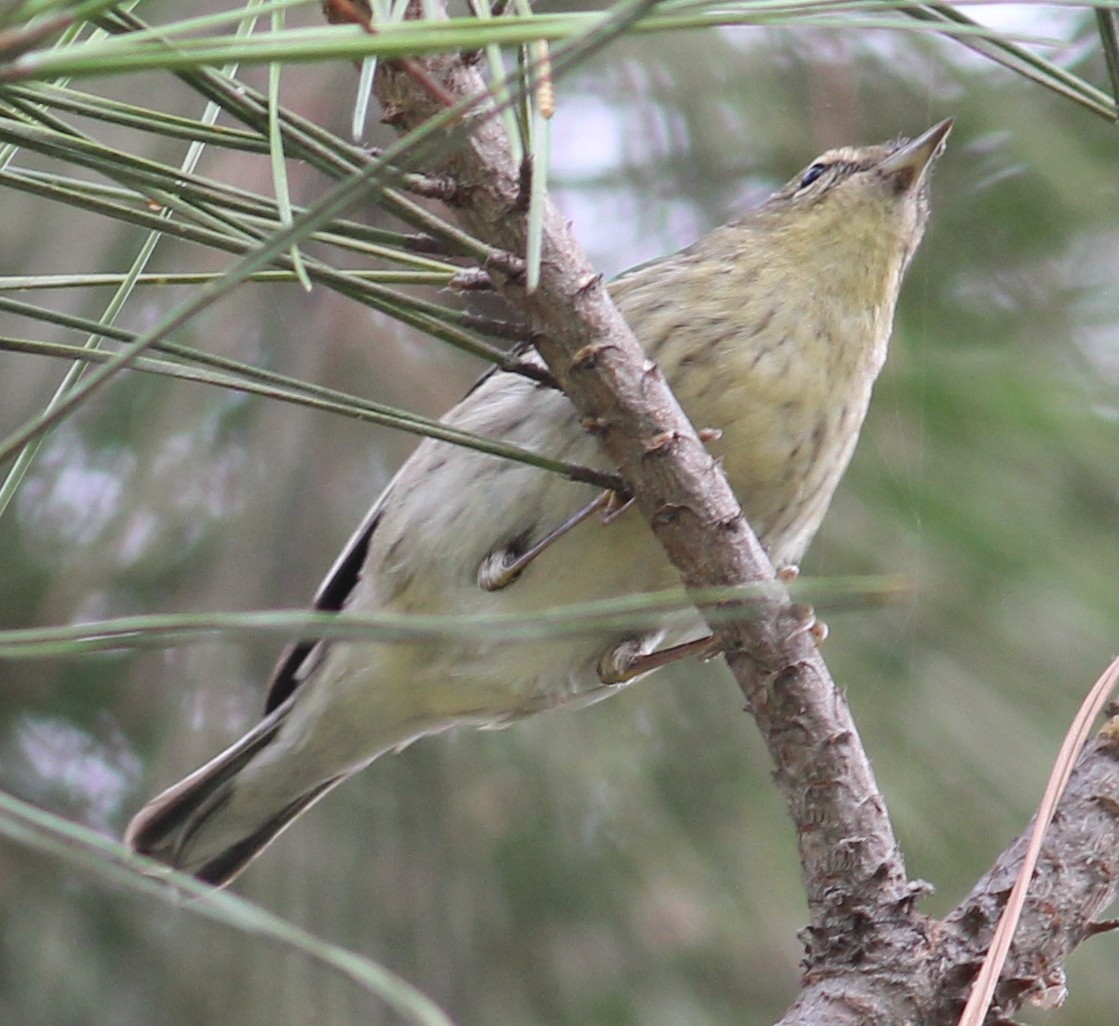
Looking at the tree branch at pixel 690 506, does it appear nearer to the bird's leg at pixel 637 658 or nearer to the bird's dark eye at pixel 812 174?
the bird's leg at pixel 637 658

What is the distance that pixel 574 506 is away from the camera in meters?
2.12

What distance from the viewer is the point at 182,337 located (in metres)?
2.14

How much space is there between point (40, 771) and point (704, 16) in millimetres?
1672

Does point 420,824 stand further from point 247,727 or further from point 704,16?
point 704,16

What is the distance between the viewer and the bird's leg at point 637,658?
1.85 m

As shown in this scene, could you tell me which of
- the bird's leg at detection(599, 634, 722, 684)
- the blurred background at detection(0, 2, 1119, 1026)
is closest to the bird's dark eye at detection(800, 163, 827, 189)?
the blurred background at detection(0, 2, 1119, 1026)

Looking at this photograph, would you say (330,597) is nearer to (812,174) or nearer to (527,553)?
(527,553)

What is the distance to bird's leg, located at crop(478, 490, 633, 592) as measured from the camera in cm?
189

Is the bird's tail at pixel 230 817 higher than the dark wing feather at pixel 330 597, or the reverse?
the dark wing feather at pixel 330 597

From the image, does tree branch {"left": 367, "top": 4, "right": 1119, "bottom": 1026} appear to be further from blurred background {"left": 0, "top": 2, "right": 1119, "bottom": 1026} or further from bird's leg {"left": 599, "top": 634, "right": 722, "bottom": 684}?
blurred background {"left": 0, "top": 2, "right": 1119, "bottom": 1026}

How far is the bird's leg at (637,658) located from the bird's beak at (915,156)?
79 cm

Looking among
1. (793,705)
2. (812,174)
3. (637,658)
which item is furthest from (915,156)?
(793,705)

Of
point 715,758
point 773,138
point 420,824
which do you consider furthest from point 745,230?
point 420,824

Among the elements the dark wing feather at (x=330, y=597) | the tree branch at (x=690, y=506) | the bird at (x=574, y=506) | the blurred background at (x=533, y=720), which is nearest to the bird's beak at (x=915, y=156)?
the bird at (x=574, y=506)
